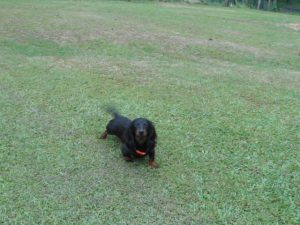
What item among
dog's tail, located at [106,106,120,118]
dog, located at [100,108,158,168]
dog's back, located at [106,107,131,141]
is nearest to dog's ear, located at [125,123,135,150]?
dog, located at [100,108,158,168]

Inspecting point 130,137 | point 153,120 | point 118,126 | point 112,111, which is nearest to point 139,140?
point 130,137

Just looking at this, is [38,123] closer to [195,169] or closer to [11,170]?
[11,170]

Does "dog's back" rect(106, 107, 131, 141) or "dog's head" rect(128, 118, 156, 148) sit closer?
"dog's head" rect(128, 118, 156, 148)

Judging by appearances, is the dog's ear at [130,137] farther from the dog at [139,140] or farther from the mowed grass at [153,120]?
the mowed grass at [153,120]

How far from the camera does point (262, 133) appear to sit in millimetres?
5227

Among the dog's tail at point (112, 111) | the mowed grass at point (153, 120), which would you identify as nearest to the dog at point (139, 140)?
the mowed grass at point (153, 120)

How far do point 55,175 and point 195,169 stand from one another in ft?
4.46

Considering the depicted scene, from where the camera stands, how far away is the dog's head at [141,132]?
3967mm

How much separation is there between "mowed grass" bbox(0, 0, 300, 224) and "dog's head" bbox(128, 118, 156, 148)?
326mm

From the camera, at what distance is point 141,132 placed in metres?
3.94

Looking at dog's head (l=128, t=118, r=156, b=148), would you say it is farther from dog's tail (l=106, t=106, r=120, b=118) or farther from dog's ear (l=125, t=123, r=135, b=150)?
dog's tail (l=106, t=106, r=120, b=118)

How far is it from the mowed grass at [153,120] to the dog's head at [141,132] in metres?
0.33

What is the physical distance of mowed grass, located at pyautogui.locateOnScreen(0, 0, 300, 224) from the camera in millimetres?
3668

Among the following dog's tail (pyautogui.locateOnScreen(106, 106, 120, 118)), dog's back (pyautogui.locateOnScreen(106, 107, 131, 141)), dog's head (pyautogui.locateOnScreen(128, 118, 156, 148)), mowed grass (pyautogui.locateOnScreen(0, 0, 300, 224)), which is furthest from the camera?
dog's tail (pyautogui.locateOnScreen(106, 106, 120, 118))
